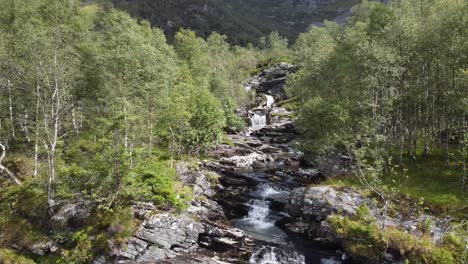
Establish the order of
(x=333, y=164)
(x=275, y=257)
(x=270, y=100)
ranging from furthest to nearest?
(x=270, y=100), (x=333, y=164), (x=275, y=257)

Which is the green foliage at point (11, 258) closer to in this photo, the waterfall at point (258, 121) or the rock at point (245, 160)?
the rock at point (245, 160)

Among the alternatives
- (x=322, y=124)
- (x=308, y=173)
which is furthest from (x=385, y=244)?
(x=308, y=173)

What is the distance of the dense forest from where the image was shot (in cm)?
3262

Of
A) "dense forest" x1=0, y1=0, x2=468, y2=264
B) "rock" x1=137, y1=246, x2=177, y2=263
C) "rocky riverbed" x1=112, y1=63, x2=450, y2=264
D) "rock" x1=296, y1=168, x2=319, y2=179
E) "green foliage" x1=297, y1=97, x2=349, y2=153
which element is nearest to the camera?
"rock" x1=137, y1=246, x2=177, y2=263

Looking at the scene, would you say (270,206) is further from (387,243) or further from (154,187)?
(387,243)

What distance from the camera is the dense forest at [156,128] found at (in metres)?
32.6

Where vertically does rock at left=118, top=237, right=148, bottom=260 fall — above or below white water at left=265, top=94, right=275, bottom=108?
below

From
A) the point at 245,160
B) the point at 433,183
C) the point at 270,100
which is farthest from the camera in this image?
the point at 270,100

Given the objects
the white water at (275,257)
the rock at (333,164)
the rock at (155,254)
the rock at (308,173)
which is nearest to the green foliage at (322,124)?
the rock at (333,164)

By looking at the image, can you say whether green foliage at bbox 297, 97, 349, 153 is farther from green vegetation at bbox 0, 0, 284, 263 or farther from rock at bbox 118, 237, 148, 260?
rock at bbox 118, 237, 148, 260

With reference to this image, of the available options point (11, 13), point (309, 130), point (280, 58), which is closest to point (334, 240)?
point (309, 130)

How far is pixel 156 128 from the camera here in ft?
164

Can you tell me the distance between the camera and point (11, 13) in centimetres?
5847

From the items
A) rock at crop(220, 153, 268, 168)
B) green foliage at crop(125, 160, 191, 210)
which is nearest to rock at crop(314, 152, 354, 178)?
rock at crop(220, 153, 268, 168)
